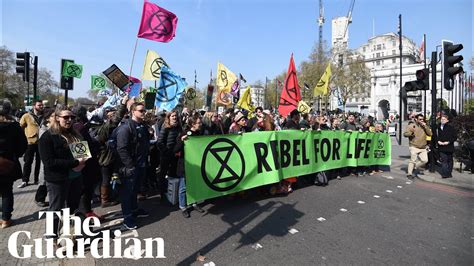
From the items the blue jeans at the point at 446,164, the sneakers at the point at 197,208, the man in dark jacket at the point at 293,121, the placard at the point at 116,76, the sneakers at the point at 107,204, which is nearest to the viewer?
the sneakers at the point at 197,208

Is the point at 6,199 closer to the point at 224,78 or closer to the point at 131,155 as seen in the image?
the point at 131,155

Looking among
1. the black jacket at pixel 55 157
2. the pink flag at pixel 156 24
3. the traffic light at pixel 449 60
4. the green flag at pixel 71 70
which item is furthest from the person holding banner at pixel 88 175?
the traffic light at pixel 449 60

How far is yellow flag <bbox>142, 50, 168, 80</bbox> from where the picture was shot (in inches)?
346

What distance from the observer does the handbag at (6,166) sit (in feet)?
13.5

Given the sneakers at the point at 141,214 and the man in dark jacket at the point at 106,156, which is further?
the man in dark jacket at the point at 106,156

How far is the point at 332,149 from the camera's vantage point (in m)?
7.30

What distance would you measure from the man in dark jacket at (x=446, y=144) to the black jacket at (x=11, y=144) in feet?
31.8

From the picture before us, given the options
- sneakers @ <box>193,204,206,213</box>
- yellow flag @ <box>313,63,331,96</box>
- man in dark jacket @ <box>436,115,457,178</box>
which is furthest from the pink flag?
man in dark jacket @ <box>436,115,457,178</box>

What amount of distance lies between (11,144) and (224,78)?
8341 mm

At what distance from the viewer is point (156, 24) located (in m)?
6.96

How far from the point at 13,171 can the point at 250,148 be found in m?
3.80

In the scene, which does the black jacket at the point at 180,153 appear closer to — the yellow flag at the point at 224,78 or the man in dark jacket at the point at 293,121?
the man in dark jacket at the point at 293,121

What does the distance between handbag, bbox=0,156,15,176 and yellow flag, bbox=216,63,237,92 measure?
317 inches

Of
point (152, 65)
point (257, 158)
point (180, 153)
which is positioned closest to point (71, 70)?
point (152, 65)
